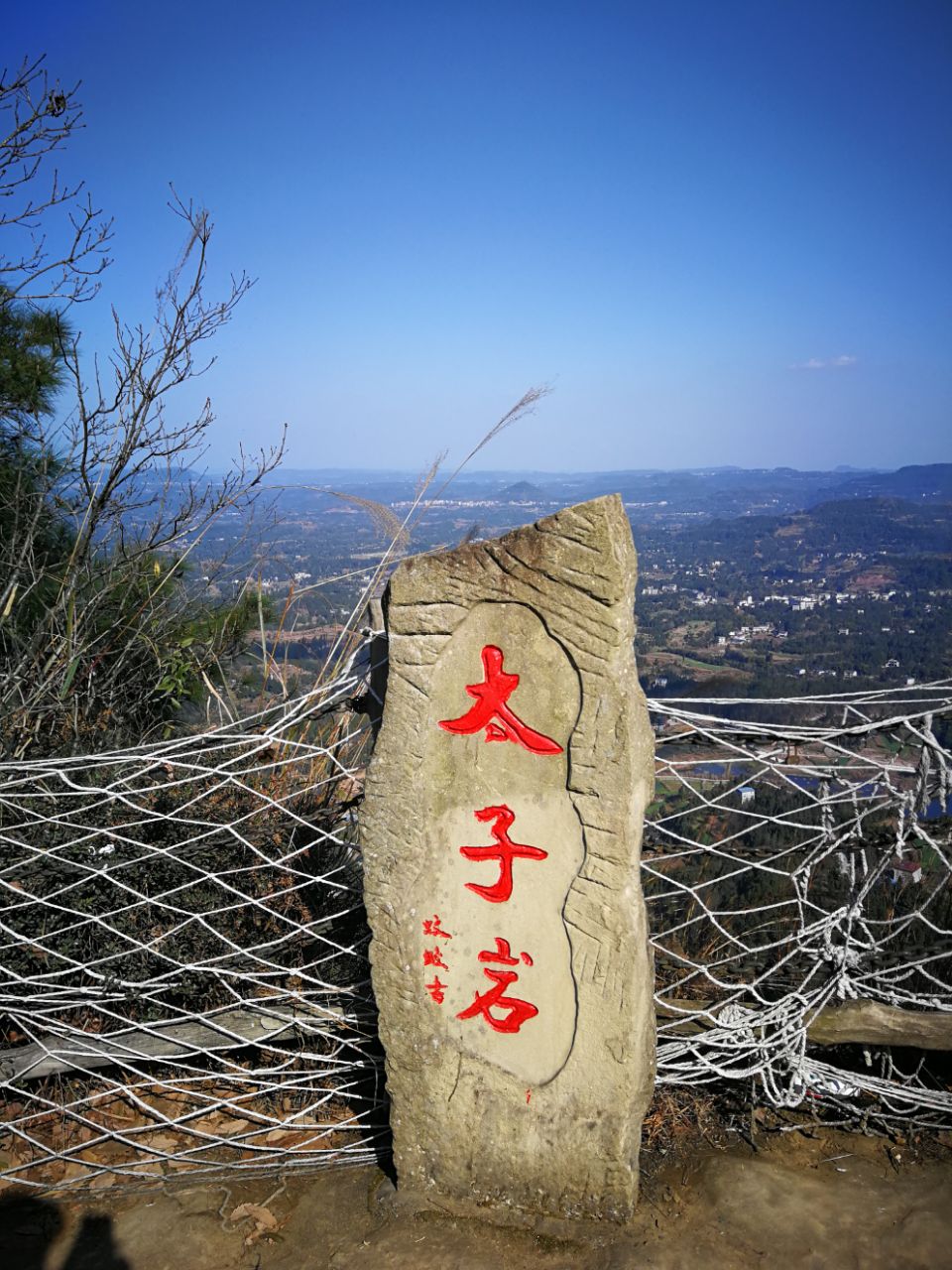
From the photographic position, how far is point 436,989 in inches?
62.2

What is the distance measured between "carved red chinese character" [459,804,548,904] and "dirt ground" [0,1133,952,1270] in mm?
653

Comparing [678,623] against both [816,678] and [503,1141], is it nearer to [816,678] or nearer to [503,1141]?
[816,678]

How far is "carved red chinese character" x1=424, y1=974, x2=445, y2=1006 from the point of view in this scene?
1578mm

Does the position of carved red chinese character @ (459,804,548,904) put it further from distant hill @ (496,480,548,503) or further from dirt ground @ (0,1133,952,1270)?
distant hill @ (496,480,548,503)

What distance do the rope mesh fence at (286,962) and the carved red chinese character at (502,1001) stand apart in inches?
14.2

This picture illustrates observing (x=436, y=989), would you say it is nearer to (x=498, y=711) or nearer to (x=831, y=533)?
(x=498, y=711)

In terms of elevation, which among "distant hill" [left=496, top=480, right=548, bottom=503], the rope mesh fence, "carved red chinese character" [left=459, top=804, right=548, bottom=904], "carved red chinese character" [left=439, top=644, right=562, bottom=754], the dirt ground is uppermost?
"distant hill" [left=496, top=480, right=548, bottom=503]

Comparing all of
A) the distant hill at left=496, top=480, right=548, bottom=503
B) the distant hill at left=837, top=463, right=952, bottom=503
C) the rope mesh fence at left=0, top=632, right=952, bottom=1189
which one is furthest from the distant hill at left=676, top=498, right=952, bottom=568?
the rope mesh fence at left=0, top=632, right=952, bottom=1189

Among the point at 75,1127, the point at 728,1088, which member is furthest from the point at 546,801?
the point at 75,1127

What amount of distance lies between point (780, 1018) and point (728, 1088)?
26 centimetres

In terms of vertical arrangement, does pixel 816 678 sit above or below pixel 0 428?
below

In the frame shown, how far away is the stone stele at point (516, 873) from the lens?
140 cm

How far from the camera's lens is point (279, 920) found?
223 cm

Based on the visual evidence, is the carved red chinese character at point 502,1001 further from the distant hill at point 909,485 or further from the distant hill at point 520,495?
the distant hill at point 909,485
